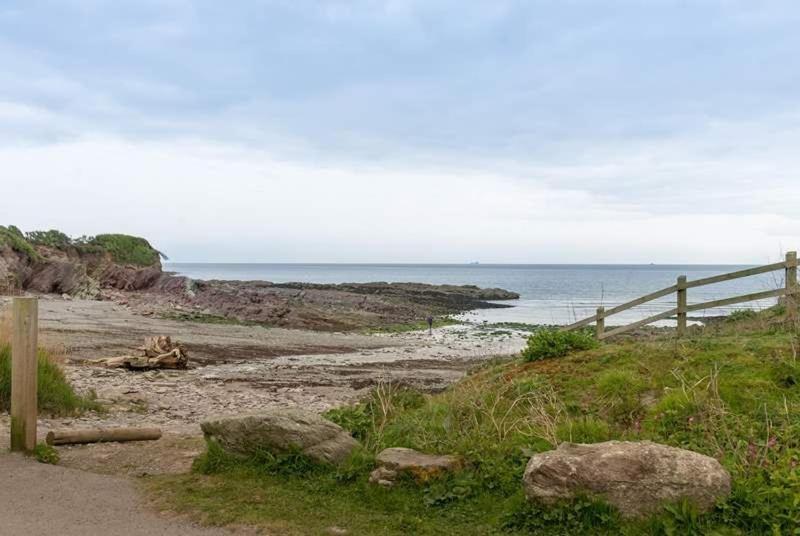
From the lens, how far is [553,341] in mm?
11227

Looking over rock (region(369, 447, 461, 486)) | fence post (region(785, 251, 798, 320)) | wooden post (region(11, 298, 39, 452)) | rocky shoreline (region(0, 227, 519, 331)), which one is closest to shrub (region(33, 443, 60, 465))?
wooden post (region(11, 298, 39, 452))

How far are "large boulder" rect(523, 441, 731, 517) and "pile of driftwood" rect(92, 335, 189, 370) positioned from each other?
1470 centimetres

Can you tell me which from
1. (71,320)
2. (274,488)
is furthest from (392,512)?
(71,320)

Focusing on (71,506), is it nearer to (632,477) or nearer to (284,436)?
(284,436)

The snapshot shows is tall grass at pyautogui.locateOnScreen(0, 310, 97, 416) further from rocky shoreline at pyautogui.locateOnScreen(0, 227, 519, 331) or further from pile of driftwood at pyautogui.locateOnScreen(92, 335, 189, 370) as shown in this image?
rocky shoreline at pyautogui.locateOnScreen(0, 227, 519, 331)

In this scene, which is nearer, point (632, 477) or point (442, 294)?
point (632, 477)

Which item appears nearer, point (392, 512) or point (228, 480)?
point (392, 512)

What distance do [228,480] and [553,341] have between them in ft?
20.2

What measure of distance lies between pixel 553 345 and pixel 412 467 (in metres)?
5.38

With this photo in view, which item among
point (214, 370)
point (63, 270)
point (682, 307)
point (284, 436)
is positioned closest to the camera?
point (284, 436)

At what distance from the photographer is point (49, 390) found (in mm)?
10727

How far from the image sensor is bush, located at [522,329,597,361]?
11.1m

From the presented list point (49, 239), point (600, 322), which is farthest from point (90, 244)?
point (600, 322)

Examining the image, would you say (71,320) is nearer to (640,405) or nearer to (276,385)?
(276,385)
